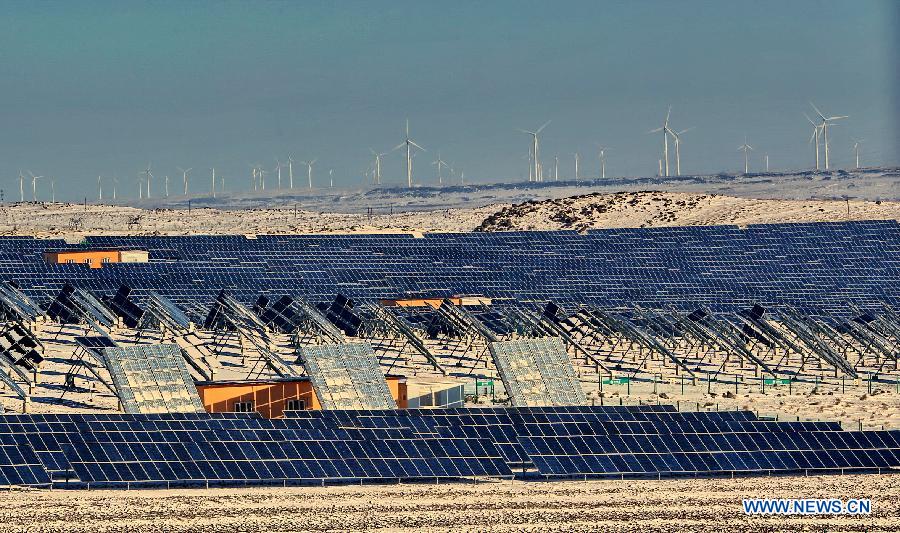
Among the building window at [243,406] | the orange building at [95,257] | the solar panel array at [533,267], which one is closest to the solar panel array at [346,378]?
the building window at [243,406]

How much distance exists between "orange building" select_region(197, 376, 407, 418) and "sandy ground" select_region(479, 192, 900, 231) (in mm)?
Answer: 96115

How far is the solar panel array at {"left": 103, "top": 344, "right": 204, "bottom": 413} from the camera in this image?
50.7 metres

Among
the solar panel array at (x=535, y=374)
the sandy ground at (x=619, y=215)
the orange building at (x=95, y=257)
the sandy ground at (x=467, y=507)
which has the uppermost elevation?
the solar panel array at (x=535, y=374)

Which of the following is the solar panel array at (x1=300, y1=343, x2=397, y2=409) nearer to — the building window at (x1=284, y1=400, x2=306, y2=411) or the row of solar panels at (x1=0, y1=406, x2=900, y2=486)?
the building window at (x1=284, y1=400, x2=306, y2=411)

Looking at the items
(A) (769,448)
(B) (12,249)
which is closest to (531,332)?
(A) (769,448)

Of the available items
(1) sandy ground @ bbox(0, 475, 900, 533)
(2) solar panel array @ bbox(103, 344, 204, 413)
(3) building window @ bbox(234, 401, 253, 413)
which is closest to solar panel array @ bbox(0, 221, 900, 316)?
(3) building window @ bbox(234, 401, 253, 413)

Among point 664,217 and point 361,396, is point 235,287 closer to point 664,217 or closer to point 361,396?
point 361,396

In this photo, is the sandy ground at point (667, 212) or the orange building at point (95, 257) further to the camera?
the sandy ground at point (667, 212)

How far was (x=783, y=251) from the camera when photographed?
389ft

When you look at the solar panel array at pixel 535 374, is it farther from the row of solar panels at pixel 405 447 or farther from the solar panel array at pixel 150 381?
the solar panel array at pixel 150 381

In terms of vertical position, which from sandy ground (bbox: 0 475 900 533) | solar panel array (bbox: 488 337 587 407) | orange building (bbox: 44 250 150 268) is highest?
solar panel array (bbox: 488 337 587 407)

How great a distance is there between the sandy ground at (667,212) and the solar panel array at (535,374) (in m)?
93.4

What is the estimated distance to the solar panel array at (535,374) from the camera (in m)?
53.8

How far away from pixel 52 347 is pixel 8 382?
1731 cm
